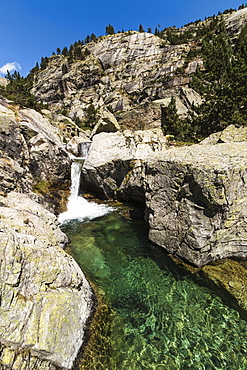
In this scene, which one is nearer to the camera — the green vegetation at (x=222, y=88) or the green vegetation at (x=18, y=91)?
the green vegetation at (x=222, y=88)

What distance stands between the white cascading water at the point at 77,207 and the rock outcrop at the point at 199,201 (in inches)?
292

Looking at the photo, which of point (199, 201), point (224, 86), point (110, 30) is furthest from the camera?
point (110, 30)

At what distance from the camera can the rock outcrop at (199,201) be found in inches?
323

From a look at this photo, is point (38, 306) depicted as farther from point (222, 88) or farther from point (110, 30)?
point (110, 30)

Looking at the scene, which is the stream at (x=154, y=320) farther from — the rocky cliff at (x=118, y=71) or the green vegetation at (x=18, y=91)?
the rocky cliff at (x=118, y=71)

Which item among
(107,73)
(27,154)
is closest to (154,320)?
(27,154)

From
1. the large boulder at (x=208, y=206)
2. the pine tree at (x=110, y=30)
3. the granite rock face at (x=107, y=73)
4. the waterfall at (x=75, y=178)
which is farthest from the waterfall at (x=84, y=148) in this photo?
the pine tree at (x=110, y=30)

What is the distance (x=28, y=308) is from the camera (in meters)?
4.62

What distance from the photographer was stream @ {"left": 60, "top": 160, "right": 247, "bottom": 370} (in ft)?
16.4

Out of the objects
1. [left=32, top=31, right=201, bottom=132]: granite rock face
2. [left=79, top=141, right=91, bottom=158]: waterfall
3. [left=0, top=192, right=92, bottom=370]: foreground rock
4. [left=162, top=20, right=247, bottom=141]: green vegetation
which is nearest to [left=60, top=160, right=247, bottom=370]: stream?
[left=0, top=192, right=92, bottom=370]: foreground rock

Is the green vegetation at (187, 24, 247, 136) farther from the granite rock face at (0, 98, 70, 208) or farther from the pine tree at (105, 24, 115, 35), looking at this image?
the pine tree at (105, 24, 115, 35)

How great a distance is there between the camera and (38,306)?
4828 mm

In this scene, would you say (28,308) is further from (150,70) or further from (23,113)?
(150,70)

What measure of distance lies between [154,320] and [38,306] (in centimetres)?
423
